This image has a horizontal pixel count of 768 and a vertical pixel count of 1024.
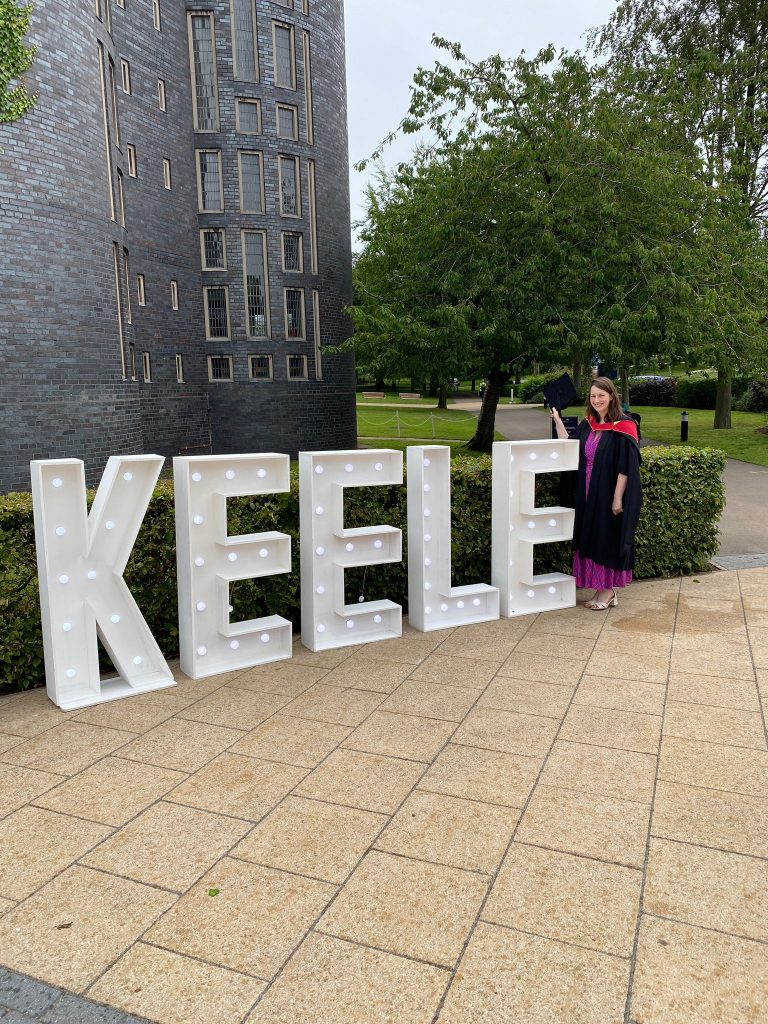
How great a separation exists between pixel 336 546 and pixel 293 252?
52.9 feet

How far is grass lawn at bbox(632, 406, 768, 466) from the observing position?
21.1 m

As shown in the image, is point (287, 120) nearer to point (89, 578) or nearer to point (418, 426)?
point (418, 426)

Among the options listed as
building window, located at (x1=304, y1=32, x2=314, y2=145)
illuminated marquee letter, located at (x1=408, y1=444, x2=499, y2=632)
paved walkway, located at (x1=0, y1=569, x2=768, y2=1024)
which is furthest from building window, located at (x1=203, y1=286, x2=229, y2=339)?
paved walkway, located at (x1=0, y1=569, x2=768, y2=1024)

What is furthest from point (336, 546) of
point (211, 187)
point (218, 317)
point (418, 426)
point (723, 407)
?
point (723, 407)

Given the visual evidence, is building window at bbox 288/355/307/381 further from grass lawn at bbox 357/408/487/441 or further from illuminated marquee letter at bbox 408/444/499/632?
illuminated marquee letter at bbox 408/444/499/632

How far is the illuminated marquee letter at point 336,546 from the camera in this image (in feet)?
20.0

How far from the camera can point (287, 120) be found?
19.9 metres

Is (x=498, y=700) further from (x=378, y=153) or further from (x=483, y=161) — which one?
(x=378, y=153)

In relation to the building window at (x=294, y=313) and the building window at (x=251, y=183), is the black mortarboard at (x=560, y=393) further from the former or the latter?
the building window at (x=251, y=183)

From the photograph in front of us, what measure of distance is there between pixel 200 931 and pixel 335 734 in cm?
178

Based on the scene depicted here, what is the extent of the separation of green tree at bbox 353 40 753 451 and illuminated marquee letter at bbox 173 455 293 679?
10.7m

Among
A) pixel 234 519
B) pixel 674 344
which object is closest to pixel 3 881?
pixel 234 519

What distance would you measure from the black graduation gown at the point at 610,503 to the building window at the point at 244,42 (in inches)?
647

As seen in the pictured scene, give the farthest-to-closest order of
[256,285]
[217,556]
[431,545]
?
[256,285]
[431,545]
[217,556]
